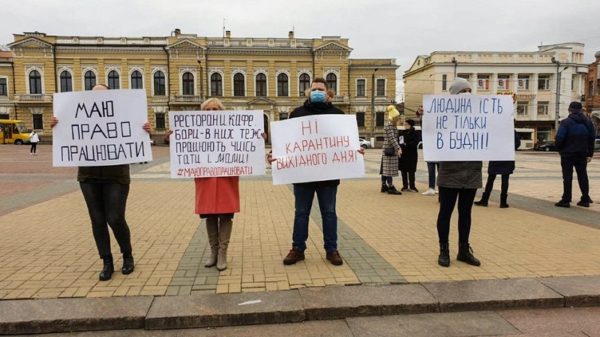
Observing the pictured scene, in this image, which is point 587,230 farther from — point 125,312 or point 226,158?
point 125,312

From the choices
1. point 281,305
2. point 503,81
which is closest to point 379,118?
point 503,81

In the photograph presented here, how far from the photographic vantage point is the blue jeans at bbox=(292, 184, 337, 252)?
5094mm

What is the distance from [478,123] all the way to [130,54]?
59348 mm

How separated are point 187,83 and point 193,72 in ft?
5.39

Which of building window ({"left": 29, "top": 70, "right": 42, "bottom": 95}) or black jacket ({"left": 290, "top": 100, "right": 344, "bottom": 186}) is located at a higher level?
building window ({"left": 29, "top": 70, "right": 42, "bottom": 95})

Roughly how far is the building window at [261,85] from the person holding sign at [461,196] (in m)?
56.6

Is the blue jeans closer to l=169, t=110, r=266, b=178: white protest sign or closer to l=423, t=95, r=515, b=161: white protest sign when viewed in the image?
l=169, t=110, r=266, b=178: white protest sign

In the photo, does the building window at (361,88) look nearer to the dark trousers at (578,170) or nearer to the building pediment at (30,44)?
the building pediment at (30,44)

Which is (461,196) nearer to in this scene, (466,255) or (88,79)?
(466,255)

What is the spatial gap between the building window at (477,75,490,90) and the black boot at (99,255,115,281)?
66301mm

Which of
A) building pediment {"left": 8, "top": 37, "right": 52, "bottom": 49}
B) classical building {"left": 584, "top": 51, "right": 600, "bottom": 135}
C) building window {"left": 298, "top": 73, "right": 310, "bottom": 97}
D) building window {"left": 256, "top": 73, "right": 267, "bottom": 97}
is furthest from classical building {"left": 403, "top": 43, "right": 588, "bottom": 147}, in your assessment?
building pediment {"left": 8, "top": 37, "right": 52, "bottom": 49}

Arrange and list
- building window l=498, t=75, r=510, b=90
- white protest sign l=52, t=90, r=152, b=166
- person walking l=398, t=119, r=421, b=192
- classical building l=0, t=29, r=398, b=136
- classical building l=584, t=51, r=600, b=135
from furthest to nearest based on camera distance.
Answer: building window l=498, t=75, r=510, b=90
classical building l=584, t=51, r=600, b=135
classical building l=0, t=29, r=398, b=136
person walking l=398, t=119, r=421, b=192
white protest sign l=52, t=90, r=152, b=166

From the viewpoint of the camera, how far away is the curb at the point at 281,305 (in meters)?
3.71

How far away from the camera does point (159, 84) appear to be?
194ft
